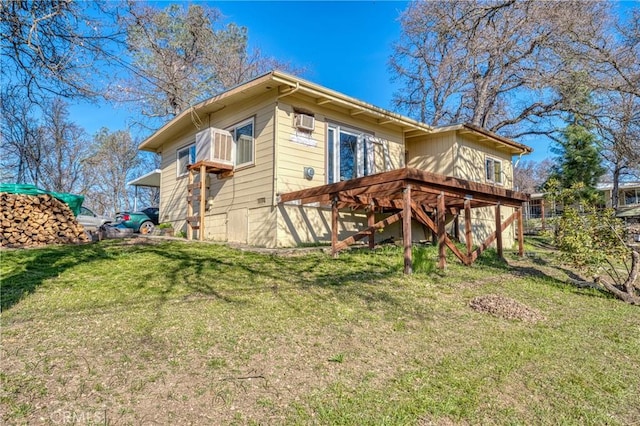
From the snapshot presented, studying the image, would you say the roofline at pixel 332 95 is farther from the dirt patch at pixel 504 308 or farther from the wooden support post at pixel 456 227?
the dirt patch at pixel 504 308

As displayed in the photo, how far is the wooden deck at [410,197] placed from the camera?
5.99m

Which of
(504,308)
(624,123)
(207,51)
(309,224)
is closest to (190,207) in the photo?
(309,224)

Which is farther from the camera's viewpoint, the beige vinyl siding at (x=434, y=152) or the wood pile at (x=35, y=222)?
the beige vinyl siding at (x=434, y=152)

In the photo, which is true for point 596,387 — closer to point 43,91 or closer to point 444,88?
point 43,91

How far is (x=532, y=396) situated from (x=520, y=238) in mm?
7281

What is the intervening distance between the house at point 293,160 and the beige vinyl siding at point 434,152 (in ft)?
0.10

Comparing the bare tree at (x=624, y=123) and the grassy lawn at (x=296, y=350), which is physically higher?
the bare tree at (x=624, y=123)

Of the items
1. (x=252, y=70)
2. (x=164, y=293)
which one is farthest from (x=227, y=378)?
(x=252, y=70)

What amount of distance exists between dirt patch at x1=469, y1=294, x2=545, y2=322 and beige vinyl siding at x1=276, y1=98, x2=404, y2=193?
4.68 m

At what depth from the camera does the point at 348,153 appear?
31.9 ft

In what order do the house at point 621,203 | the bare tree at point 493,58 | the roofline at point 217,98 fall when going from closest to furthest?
the roofline at point 217,98 < the bare tree at point 493,58 < the house at point 621,203

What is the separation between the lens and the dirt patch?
447 cm

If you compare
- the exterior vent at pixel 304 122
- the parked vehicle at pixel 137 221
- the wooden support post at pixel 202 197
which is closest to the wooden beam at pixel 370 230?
the exterior vent at pixel 304 122

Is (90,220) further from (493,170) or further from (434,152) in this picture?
(493,170)
